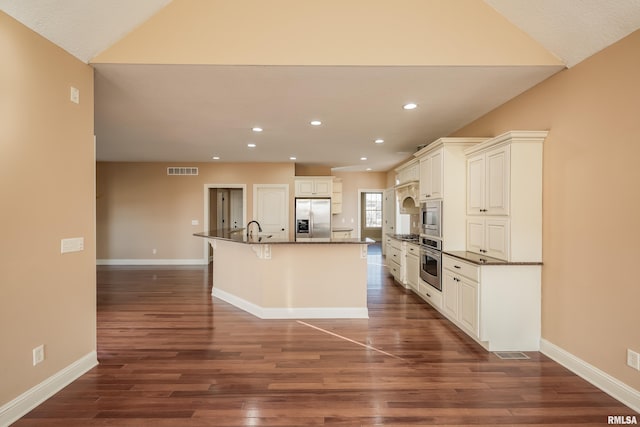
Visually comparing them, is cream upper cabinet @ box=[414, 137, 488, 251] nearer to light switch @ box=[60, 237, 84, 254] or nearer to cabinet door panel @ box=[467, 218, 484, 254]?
A: cabinet door panel @ box=[467, 218, 484, 254]

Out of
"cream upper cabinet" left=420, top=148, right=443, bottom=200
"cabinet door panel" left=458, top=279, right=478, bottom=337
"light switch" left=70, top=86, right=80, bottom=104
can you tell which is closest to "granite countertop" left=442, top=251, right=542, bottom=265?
"cabinet door panel" left=458, top=279, right=478, bottom=337

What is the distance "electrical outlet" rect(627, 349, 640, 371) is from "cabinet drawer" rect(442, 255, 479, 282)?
1.19 meters

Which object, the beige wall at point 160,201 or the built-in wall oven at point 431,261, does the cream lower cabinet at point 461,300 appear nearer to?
the built-in wall oven at point 431,261

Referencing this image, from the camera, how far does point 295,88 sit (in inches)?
126

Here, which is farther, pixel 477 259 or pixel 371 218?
pixel 371 218

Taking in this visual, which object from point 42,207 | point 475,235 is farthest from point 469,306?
point 42,207

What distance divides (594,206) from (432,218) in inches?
81.7

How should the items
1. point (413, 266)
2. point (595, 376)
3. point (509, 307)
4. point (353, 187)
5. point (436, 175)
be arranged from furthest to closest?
point (353, 187) < point (413, 266) < point (436, 175) < point (509, 307) < point (595, 376)

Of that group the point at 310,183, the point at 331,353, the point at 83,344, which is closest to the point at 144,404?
the point at 83,344

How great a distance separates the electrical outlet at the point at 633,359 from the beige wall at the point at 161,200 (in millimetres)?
6478

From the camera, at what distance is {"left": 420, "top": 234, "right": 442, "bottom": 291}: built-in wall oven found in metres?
4.20

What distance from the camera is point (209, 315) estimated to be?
4.18 metres

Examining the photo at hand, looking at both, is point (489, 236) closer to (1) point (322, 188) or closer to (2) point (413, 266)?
(2) point (413, 266)

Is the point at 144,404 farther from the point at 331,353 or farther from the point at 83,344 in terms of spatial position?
the point at 331,353
